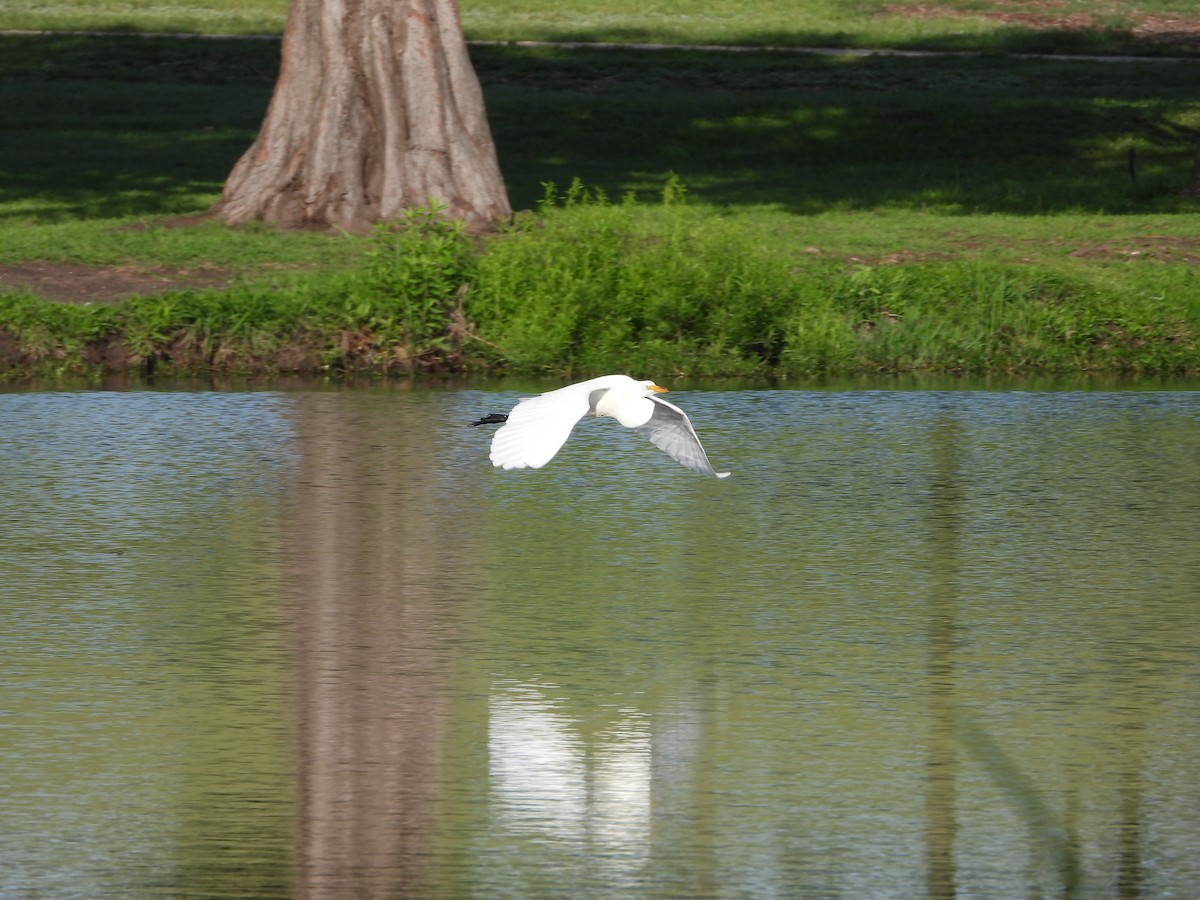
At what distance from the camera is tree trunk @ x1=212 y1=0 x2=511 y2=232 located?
20.5 meters

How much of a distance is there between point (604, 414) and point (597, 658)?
174 centimetres

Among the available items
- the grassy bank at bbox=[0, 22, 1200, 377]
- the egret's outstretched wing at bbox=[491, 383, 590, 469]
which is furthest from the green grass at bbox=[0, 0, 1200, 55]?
the egret's outstretched wing at bbox=[491, 383, 590, 469]

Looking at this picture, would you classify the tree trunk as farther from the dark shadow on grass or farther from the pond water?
the pond water

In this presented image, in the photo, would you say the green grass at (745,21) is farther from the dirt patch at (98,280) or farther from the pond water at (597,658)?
the pond water at (597,658)

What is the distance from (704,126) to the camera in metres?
31.1

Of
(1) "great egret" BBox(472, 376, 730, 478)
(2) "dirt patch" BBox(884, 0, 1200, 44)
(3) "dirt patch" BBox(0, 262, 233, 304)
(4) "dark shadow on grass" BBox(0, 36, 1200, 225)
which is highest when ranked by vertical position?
(1) "great egret" BBox(472, 376, 730, 478)

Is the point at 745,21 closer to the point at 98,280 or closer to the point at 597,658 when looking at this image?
the point at 98,280

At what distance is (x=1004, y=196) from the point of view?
975 inches

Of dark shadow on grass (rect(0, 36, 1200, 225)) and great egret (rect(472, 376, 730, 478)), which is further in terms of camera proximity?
dark shadow on grass (rect(0, 36, 1200, 225))

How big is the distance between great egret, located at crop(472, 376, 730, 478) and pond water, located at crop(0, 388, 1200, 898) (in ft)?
2.04

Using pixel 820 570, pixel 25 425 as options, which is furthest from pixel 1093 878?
pixel 25 425

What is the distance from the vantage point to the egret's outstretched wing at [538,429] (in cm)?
891

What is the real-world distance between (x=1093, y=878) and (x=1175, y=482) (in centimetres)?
685

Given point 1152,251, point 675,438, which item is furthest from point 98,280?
point 1152,251
